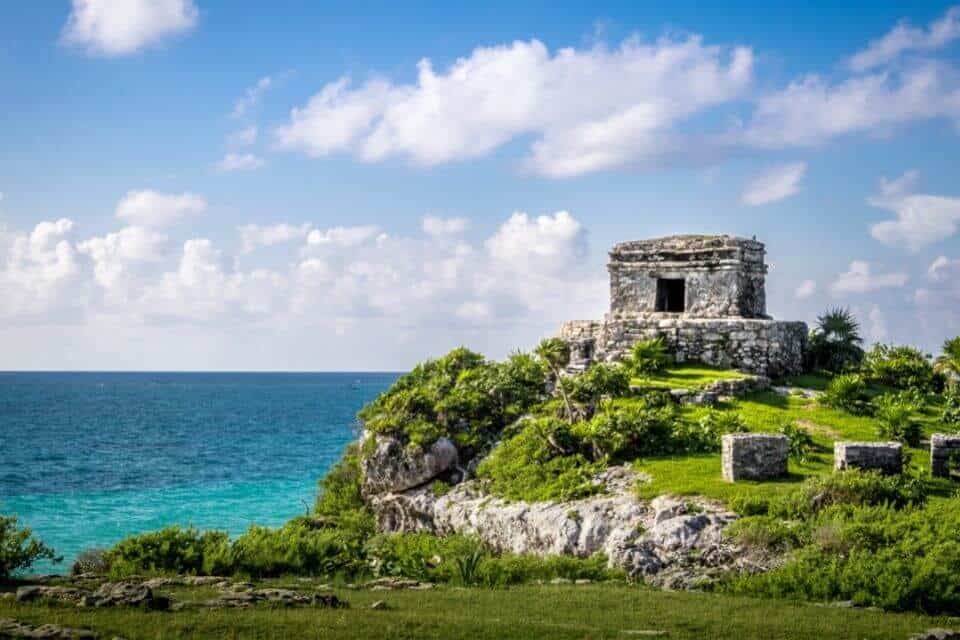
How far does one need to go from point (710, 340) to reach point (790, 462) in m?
8.49

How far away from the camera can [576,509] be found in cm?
2170

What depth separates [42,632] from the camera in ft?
39.4

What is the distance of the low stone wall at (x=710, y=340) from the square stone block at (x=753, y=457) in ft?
28.4

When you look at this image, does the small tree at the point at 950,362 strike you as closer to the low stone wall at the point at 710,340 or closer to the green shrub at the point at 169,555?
the low stone wall at the point at 710,340

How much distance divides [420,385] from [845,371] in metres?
15.5

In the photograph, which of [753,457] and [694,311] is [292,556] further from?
[694,311]

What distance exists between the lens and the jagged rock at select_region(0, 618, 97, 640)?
1189 centimetres

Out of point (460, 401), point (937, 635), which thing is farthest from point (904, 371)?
point (937, 635)

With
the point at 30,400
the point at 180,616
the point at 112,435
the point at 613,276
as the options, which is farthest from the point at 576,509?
the point at 30,400

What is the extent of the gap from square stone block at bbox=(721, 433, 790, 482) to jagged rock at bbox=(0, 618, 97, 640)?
1476 cm

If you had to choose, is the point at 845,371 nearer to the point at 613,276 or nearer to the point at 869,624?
the point at 613,276

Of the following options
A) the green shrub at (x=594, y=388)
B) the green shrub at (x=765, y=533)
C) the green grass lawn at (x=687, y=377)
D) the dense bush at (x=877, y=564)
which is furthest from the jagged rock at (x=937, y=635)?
the green grass lawn at (x=687, y=377)

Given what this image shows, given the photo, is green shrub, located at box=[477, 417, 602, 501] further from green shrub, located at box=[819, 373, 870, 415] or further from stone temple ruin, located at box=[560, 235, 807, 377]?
green shrub, located at box=[819, 373, 870, 415]

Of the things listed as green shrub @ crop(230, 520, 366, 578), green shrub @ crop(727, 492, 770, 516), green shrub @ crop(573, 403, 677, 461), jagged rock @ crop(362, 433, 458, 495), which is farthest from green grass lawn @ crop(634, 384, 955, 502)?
green shrub @ crop(230, 520, 366, 578)
